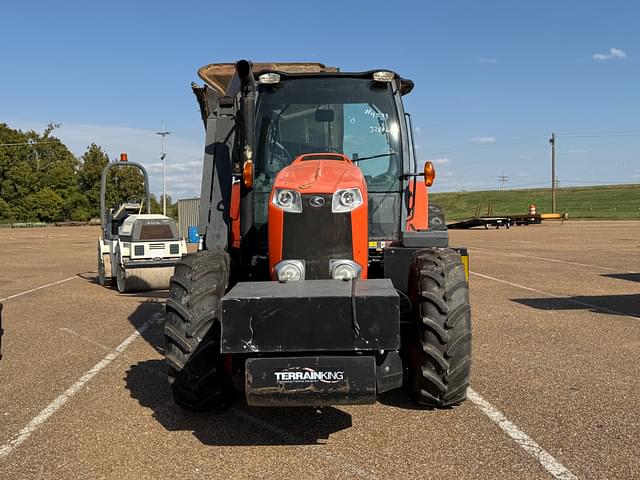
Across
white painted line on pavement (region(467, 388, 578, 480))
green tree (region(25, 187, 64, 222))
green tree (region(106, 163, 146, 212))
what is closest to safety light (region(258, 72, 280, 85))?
white painted line on pavement (region(467, 388, 578, 480))

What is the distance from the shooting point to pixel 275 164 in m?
6.08

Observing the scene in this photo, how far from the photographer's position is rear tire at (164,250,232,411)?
4.67 m

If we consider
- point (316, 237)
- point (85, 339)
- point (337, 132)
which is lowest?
point (85, 339)

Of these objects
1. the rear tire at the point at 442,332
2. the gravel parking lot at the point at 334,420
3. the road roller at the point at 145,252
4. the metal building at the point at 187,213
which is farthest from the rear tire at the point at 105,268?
the metal building at the point at 187,213

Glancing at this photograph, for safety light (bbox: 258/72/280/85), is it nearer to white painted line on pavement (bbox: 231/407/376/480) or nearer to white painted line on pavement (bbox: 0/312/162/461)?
white painted line on pavement (bbox: 231/407/376/480)

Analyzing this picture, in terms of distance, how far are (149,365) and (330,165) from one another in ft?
10.2

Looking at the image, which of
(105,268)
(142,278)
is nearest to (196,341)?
(142,278)

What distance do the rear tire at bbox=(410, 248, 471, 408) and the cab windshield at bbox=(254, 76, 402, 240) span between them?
1.41 metres

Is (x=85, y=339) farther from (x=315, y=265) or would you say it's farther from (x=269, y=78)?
(x=315, y=265)

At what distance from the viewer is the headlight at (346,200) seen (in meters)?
4.95

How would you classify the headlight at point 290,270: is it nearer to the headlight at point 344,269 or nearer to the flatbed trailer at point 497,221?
the headlight at point 344,269

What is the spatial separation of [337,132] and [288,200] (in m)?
1.34

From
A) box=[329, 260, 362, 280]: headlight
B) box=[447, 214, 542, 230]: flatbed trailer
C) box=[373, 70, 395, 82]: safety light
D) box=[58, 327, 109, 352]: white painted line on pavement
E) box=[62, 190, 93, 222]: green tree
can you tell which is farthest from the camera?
box=[62, 190, 93, 222]: green tree

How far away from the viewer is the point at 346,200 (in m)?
4.98
